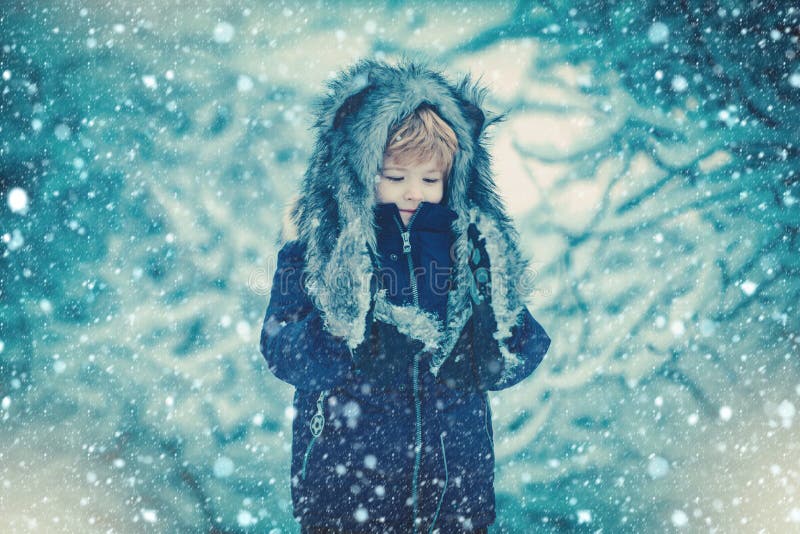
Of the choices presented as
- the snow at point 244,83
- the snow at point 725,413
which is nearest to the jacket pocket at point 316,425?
the snow at point 244,83

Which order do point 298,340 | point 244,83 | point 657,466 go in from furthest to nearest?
point 657,466
point 244,83
point 298,340

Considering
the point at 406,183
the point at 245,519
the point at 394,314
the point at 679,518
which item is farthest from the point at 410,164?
the point at 679,518

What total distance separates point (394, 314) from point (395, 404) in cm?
17

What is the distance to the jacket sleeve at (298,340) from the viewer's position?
3.15ft

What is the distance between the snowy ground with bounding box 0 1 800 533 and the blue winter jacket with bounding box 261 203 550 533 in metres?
0.30

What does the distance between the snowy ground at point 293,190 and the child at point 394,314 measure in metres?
0.25

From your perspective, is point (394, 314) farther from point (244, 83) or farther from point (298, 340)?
point (244, 83)

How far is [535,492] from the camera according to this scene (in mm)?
1367

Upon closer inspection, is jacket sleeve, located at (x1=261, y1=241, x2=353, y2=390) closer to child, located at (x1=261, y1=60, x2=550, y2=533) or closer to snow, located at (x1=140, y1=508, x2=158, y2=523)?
child, located at (x1=261, y1=60, x2=550, y2=533)

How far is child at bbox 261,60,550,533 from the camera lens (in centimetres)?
100

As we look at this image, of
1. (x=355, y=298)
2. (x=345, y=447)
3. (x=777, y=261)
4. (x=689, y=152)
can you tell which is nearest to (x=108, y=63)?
(x=355, y=298)

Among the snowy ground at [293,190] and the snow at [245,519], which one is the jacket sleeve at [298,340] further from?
the snow at [245,519]

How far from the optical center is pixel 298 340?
37.9 inches

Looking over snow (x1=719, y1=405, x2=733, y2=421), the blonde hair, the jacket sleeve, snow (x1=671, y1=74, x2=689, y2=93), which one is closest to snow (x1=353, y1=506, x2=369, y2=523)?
the jacket sleeve
